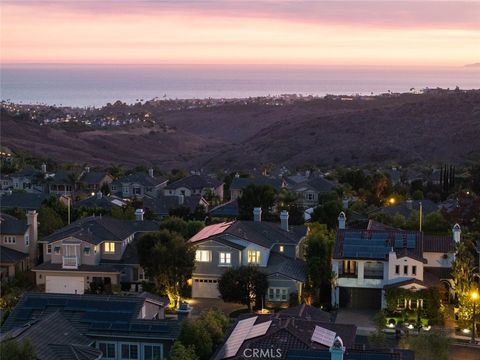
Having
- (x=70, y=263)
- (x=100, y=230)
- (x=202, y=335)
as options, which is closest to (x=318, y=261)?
(x=100, y=230)

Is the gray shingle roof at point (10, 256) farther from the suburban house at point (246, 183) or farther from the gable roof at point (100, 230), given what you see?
the suburban house at point (246, 183)

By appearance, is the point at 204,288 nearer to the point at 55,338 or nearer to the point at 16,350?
the point at 55,338

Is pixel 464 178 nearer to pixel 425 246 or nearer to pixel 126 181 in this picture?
pixel 126 181

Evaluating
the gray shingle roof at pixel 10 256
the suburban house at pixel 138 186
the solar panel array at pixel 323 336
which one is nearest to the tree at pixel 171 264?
the gray shingle roof at pixel 10 256

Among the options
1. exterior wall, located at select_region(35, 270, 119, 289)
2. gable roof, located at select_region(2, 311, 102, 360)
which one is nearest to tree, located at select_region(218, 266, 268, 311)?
exterior wall, located at select_region(35, 270, 119, 289)

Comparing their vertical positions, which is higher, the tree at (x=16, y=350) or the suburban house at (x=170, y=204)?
the suburban house at (x=170, y=204)

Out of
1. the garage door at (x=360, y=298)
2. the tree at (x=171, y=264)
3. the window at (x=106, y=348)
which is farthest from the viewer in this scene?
the garage door at (x=360, y=298)
